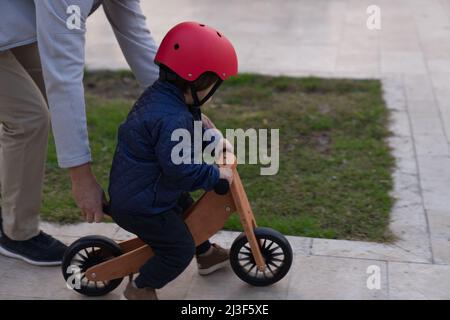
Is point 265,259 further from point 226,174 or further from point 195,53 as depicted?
point 195,53

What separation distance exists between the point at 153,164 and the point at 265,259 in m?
0.71

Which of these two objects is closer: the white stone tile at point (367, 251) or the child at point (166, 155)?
the child at point (166, 155)

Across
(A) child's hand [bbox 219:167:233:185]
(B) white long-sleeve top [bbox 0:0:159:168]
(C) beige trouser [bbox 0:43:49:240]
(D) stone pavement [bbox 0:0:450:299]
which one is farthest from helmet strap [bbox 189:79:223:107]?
(D) stone pavement [bbox 0:0:450:299]

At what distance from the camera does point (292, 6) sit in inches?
352

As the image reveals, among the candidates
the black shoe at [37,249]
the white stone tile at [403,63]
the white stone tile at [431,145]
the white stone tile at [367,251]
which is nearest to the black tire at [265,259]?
the white stone tile at [367,251]

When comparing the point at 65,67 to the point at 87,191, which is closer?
the point at 65,67

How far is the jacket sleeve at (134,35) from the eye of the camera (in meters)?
3.33

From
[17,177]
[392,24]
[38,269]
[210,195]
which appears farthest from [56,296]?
[392,24]

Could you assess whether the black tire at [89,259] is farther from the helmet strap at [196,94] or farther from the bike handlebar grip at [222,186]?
the helmet strap at [196,94]

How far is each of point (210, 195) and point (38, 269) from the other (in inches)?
38.9

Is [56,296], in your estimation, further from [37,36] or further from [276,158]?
[276,158]

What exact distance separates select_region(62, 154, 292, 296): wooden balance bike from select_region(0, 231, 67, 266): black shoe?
0.92 ft

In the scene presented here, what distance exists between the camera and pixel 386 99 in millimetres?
5719

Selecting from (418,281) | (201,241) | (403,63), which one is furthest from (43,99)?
(403,63)
